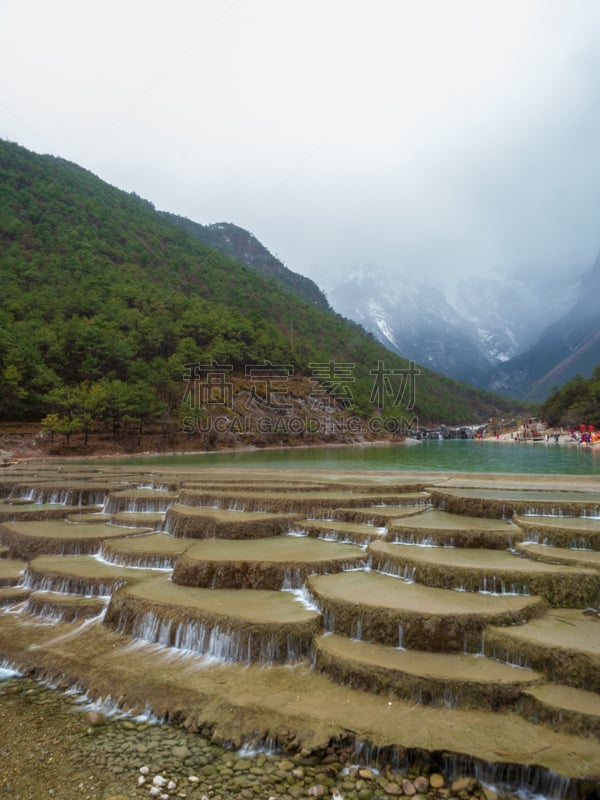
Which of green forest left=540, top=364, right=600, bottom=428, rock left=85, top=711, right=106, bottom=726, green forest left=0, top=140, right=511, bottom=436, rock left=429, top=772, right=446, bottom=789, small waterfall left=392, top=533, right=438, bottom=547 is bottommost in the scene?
rock left=85, top=711, right=106, bottom=726

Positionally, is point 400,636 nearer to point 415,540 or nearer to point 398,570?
point 398,570

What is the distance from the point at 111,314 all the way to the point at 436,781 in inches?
2817

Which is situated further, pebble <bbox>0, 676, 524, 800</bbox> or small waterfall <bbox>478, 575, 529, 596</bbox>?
small waterfall <bbox>478, 575, 529, 596</bbox>

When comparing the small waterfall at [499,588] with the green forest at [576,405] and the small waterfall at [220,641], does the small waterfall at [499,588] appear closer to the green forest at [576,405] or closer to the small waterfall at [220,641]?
the small waterfall at [220,641]

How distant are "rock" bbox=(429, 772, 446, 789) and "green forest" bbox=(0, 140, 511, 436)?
46884 mm

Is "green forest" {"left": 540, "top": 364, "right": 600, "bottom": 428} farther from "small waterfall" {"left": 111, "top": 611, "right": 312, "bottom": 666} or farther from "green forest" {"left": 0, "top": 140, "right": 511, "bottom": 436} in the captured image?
"small waterfall" {"left": 111, "top": 611, "right": 312, "bottom": 666}

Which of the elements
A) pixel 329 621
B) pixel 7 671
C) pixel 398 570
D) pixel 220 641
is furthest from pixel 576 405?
pixel 7 671

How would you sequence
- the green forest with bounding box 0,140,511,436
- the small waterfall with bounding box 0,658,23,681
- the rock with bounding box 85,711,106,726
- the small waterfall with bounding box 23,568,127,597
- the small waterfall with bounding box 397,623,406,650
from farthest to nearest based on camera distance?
the green forest with bounding box 0,140,511,436 → the small waterfall with bounding box 23,568,127,597 → the small waterfall with bounding box 0,658,23,681 → the small waterfall with bounding box 397,623,406,650 → the rock with bounding box 85,711,106,726

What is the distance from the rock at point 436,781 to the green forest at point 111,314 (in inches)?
1846

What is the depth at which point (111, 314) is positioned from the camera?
70250 mm

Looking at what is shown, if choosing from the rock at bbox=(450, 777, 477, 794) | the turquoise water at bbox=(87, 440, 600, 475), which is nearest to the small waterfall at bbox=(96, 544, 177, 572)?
the rock at bbox=(450, 777, 477, 794)

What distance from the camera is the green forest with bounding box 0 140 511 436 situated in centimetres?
5297

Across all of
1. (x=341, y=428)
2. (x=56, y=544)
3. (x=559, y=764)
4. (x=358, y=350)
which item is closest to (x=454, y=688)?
(x=559, y=764)

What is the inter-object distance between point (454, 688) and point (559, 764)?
4.86 feet
